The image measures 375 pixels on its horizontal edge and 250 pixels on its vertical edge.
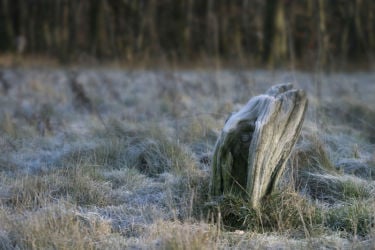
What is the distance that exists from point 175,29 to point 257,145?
16811 mm

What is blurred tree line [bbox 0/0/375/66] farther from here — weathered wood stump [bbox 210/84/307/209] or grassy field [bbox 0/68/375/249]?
weathered wood stump [bbox 210/84/307/209]

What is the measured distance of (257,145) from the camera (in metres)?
4.53

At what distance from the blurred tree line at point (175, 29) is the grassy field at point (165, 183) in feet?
25.0

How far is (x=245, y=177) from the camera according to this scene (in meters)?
4.78

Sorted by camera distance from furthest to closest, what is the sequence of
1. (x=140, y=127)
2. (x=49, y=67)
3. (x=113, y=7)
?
1. (x=113, y=7)
2. (x=49, y=67)
3. (x=140, y=127)

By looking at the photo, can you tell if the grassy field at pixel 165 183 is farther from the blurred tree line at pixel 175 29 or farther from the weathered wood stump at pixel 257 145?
the blurred tree line at pixel 175 29

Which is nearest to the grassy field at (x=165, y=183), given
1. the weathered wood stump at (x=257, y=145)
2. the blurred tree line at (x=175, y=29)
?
the weathered wood stump at (x=257, y=145)

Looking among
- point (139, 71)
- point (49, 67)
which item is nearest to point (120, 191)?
point (139, 71)

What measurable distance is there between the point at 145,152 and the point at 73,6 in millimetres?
11916

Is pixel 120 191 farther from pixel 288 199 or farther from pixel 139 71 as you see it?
pixel 139 71

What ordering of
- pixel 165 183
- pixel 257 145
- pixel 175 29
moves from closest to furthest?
pixel 257 145 < pixel 165 183 < pixel 175 29

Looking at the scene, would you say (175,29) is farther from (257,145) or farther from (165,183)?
(257,145)

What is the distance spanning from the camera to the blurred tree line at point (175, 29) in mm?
16828

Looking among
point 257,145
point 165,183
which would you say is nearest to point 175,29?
point 165,183
